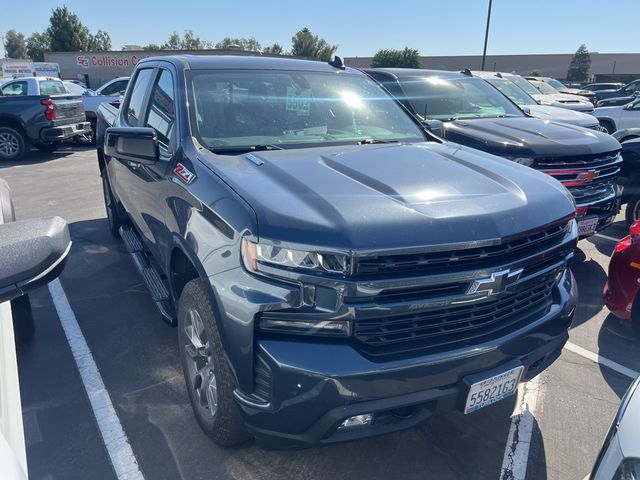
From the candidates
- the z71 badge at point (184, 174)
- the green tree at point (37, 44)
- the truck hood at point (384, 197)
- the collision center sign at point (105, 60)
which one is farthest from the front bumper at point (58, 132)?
the green tree at point (37, 44)

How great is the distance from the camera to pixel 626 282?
12.5 feet

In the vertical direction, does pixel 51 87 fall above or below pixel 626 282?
above

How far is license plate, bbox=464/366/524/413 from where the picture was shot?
85.4 inches

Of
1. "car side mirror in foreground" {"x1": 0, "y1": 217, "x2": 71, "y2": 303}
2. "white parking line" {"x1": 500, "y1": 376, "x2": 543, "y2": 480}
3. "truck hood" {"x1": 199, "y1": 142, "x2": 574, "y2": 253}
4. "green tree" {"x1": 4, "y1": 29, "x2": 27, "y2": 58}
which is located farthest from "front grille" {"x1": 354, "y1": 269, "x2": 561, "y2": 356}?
"green tree" {"x1": 4, "y1": 29, "x2": 27, "y2": 58}

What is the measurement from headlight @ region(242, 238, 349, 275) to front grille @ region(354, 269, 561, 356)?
0.80ft

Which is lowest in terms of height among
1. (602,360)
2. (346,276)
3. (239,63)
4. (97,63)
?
(602,360)

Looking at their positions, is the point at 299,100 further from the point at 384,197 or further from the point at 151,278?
the point at 151,278

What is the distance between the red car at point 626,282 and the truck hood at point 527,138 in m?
1.36

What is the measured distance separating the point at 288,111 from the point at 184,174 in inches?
37.9

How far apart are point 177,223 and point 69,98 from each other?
36.7 ft

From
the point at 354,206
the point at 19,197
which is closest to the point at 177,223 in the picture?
the point at 354,206

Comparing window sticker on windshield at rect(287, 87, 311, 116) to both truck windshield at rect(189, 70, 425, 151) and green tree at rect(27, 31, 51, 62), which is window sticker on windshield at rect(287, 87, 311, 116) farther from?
green tree at rect(27, 31, 51, 62)

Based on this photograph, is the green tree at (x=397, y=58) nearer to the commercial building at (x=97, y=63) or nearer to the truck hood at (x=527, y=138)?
the commercial building at (x=97, y=63)

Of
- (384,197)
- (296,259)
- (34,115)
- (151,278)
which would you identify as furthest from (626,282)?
(34,115)
